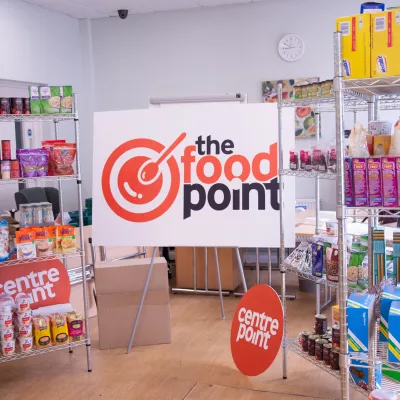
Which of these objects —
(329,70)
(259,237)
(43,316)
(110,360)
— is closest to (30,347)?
(43,316)

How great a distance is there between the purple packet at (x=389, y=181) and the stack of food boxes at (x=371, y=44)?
13.1 inches

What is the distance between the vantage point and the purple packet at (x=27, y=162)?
10.6 feet

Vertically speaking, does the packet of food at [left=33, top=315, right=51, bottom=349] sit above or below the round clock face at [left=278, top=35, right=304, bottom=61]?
below

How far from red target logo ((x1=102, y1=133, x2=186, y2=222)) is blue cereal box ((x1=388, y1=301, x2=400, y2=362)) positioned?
5.91 feet

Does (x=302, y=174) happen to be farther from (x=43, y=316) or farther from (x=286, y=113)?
(x=43, y=316)

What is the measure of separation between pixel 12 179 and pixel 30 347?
0.94m

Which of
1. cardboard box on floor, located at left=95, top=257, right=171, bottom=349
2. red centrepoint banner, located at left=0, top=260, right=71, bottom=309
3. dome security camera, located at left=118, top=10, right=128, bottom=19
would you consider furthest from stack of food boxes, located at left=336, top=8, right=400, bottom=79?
dome security camera, located at left=118, top=10, right=128, bottom=19

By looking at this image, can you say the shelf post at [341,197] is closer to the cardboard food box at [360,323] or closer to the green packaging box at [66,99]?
the cardboard food box at [360,323]

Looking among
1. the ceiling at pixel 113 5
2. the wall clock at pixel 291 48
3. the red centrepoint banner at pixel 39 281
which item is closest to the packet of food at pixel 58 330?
the red centrepoint banner at pixel 39 281

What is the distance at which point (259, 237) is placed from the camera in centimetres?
351

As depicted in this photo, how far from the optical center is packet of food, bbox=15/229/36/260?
3.13 meters

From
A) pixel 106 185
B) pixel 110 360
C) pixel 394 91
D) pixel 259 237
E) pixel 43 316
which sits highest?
pixel 394 91

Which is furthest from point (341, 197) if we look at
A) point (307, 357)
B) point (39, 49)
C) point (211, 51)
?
point (39, 49)

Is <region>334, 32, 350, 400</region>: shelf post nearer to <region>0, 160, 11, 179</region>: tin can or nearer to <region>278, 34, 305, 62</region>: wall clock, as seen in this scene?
<region>0, 160, 11, 179</region>: tin can
